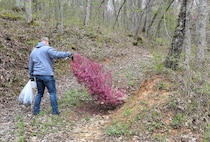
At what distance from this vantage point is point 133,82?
8.70 meters

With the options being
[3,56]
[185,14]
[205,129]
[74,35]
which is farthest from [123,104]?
[74,35]

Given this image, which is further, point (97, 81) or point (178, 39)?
point (178, 39)

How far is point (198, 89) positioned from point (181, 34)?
1.80 m

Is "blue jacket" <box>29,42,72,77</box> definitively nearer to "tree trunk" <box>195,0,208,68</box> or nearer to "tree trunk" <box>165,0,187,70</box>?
"tree trunk" <box>165,0,187,70</box>

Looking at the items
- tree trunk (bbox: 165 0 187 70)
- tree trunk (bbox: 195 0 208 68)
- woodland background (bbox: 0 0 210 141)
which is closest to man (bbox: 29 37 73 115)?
woodland background (bbox: 0 0 210 141)

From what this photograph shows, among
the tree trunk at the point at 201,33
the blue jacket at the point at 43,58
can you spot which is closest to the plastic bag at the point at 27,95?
the blue jacket at the point at 43,58

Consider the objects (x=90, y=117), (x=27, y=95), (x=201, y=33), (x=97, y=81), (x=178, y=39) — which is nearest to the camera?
(x=90, y=117)

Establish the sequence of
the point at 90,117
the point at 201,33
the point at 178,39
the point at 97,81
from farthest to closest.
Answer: the point at 201,33 → the point at 178,39 → the point at 97,81 → the point at 90,117

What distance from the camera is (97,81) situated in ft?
21.4

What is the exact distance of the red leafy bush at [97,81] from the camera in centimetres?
651

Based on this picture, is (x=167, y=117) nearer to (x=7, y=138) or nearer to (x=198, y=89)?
(x=198, y=89)

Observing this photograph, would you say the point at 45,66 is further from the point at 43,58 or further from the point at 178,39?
the point at 178,39

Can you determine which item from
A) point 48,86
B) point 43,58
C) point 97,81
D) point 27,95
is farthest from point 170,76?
point 27,95

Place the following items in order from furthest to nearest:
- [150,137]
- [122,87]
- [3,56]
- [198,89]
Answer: [3,56] < [122,87] < [198,89] < [150,137]
